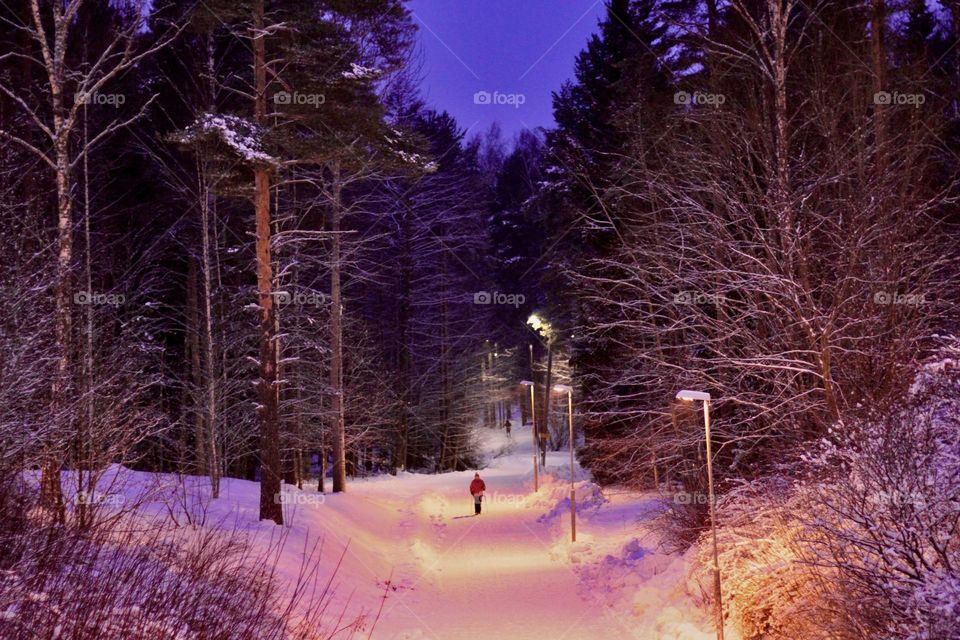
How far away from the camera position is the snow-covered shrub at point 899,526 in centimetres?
589

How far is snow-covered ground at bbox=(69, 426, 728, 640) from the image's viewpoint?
11.3 meters

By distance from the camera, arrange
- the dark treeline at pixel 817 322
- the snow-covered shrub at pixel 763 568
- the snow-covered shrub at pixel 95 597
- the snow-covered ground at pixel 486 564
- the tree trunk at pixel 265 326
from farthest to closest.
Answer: the tree trunk at pixel 265 326 < the snow-covered ground at pixel 486 564 < the snow-covered shrub at pixel 763 568 < the dark treeline at pixel 817 322 < the snow-covered shrub at pixel 95 597

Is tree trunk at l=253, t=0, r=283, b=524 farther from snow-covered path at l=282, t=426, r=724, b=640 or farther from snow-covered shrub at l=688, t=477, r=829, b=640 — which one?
snow-covered shrub at l=688, t=477, r=829, b=640

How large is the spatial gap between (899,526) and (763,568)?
2.80 metres

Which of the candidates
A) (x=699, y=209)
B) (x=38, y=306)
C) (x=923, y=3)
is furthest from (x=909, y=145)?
(x=38, y=306)

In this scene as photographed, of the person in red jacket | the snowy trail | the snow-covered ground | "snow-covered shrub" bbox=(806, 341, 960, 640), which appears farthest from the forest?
the person in red jacket

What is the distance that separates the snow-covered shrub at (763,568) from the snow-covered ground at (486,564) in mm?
767

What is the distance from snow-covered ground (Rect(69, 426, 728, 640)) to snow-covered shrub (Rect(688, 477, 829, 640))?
767mm

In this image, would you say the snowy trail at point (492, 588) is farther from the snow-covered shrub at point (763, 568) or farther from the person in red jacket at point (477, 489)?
the snow-covered shrub at point (763, 568)

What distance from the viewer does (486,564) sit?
16500 millimetres

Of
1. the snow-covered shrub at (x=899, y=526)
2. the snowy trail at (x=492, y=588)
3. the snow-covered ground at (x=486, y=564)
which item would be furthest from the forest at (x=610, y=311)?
the snowy trail at (x=492, y=588)

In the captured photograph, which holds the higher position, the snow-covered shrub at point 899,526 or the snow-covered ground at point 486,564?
the snow-covered shrub at point 899,526

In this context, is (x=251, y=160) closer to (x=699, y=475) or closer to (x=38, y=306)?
(x=38, y=306)

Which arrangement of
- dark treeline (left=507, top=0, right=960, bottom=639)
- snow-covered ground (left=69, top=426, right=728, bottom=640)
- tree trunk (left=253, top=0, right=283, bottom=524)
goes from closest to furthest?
dark treeline (left=507, top=0, right=960, bottom=639) → snow-covered ground (left=69, top=426, right=728, bottom=640) → tree trunk (left=253, top=0, right=283, bottom=524)
